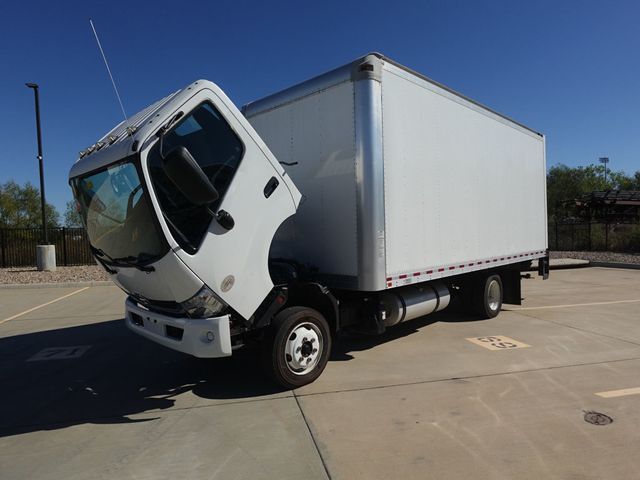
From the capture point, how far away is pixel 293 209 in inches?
184

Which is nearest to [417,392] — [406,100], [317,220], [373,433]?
[373,433]

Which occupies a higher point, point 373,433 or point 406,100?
point 406,100

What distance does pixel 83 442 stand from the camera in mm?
3566

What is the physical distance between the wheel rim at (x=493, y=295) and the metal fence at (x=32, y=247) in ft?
60.7

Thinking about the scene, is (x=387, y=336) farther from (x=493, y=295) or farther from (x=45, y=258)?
(x=45, y=258)

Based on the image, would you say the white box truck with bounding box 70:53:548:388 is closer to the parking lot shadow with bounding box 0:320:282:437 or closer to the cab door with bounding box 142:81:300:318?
the cab door with bounding box 142:81:300:318

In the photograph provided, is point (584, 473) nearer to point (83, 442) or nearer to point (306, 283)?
point (306, 283)

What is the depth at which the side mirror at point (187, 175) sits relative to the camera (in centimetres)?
329

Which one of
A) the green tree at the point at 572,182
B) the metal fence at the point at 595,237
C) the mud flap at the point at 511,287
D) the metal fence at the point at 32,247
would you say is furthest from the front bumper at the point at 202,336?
the green tree at the point at 572,182

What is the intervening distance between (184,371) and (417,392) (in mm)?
2869

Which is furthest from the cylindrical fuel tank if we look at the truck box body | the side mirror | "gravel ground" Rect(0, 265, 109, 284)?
"gravel ground" Rect(0, 265, 109, 284)

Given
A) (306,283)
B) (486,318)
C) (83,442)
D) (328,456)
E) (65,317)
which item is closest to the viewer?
(328,456)

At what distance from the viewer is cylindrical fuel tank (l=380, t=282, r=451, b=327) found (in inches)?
224

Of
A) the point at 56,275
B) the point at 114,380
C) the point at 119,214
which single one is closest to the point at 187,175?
the point at 119,214
